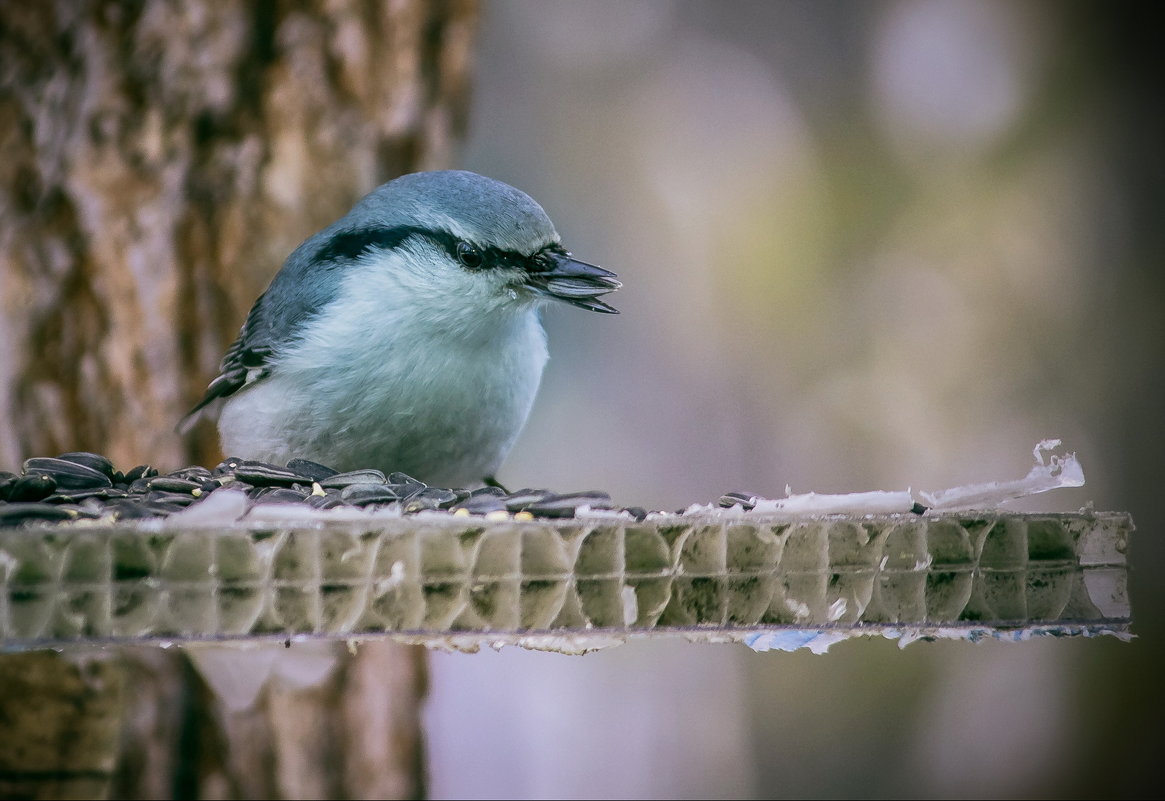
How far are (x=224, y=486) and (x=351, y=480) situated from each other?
104 mm

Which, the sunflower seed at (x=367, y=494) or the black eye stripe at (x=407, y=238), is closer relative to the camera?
the sunflower seed at (x=367, y=494)

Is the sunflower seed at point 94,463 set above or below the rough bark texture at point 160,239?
below

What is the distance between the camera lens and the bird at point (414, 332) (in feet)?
3.70

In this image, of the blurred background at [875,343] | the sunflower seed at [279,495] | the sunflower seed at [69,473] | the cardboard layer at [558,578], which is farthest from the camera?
the blurred background at [875,343]

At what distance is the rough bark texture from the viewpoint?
1.38 m

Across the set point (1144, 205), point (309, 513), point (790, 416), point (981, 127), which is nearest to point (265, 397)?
point (309, 513)

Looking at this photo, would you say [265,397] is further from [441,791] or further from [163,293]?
[441,791]

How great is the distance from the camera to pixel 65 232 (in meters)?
1.39

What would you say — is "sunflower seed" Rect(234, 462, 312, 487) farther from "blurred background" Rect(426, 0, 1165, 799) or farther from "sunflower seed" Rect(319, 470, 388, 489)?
"blurred background" Rect(426, 0, 1165, 799)

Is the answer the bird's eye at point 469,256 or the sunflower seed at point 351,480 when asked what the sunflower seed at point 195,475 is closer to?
the sunflower seed at point 351,480

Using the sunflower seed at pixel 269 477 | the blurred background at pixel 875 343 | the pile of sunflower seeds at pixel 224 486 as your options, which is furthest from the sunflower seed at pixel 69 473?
the blurred background at pixel 875 343

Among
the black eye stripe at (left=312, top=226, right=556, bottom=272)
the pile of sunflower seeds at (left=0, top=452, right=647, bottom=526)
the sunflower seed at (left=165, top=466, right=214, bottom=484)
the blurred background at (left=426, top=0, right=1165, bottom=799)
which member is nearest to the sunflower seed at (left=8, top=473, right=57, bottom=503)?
the pile of sunflower seeds at (left=0, top=452, right=647, bottom=526)

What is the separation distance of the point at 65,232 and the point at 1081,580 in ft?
4.13

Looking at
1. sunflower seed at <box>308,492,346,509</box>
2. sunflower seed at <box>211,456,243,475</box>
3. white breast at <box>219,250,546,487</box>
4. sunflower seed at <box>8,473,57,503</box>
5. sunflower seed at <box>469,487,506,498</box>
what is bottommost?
sunflower seed at <box>308,492,346,509</box>
